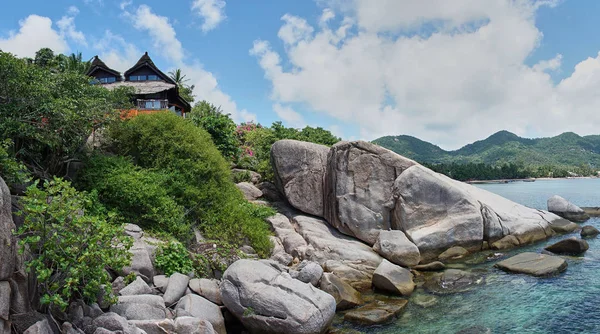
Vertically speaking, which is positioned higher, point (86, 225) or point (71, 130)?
point (71, 130)

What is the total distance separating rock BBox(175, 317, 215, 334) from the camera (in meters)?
8.48

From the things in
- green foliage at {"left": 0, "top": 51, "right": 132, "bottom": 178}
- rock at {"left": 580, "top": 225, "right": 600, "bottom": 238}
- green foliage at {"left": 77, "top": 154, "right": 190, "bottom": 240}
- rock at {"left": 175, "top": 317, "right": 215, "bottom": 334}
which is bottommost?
rock at {"left": 175, "top": 317, "right": 215, "bottom": 334}

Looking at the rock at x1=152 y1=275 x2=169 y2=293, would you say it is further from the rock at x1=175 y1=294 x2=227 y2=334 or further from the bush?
the bush

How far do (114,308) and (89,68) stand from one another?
46.6 m

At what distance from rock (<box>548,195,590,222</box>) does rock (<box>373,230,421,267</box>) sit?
1752 cm

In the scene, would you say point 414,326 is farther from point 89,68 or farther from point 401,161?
point 89,68

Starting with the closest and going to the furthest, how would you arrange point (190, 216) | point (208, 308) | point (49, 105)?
point (208, 308) → point (49, 105) → point (190, 216)

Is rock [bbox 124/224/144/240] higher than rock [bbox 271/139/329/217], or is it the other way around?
rock [bbox 271/139/329/217]

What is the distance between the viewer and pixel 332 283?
12289mm

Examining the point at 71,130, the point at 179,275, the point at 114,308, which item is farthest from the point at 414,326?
the point at 71,130

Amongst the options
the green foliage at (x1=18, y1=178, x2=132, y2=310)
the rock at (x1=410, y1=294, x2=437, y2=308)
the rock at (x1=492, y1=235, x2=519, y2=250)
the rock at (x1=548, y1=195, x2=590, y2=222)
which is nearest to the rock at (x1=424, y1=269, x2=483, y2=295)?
the rock at (x1=410, y1=294, x2=437, y2=308)

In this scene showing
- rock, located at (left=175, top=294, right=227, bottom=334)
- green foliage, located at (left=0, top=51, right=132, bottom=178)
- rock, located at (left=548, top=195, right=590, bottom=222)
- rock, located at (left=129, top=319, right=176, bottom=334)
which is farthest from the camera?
rock, located at (left=548, top=195, right=590, bottom=222)

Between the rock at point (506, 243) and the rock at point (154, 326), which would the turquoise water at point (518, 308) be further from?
the rock at point (154, 326)

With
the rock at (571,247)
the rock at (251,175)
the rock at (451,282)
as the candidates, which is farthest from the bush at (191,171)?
the rock at (571,247)
